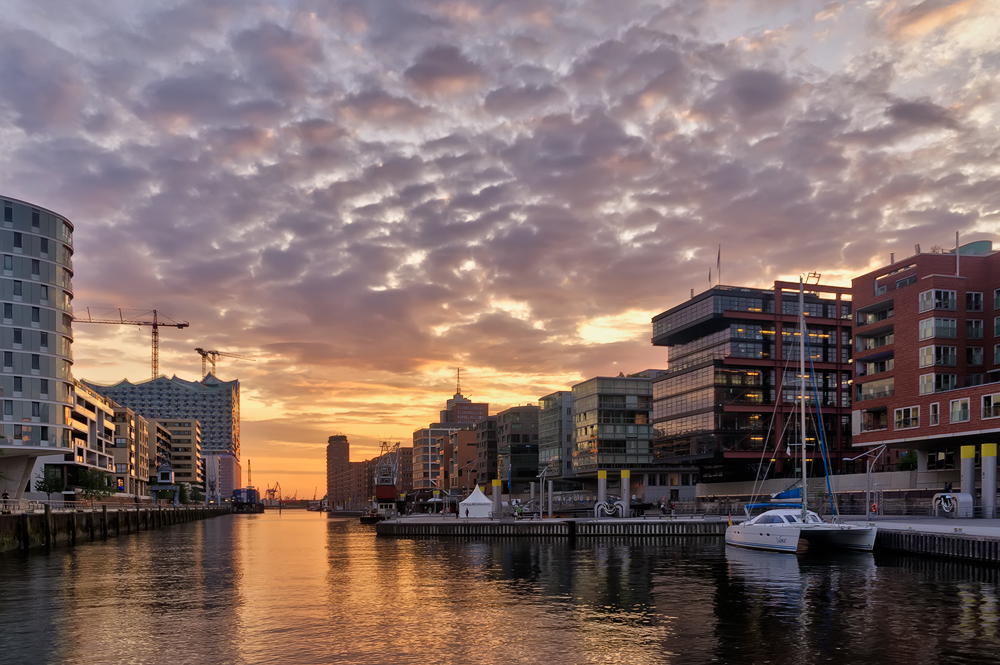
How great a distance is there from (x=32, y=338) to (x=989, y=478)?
125006mm

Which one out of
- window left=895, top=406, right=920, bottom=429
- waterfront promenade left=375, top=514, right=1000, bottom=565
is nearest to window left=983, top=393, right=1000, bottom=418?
window left=895, top=406, right=920, bottom=429

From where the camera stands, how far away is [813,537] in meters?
73.9

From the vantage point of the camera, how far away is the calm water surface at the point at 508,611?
3303 cm

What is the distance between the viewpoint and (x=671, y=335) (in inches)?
6983

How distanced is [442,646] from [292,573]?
116ft

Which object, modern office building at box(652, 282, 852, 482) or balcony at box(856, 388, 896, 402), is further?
modern office building at box(652, 282, 852, 482)

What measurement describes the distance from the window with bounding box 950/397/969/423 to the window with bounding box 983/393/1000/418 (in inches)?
115

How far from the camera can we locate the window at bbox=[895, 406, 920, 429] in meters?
110

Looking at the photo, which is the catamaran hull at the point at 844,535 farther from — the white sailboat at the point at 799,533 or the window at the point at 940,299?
the window at the point at 940,299

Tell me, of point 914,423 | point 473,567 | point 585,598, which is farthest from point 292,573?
point 914,423

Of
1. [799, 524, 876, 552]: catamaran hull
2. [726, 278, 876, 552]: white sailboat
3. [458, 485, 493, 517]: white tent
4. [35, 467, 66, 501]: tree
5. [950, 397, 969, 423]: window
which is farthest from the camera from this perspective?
[35, 467, 66, 501]: tree

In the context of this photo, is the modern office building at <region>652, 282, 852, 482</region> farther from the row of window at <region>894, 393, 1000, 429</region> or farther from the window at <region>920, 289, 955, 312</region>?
the window at <region>920, 289, 955, 312</region>

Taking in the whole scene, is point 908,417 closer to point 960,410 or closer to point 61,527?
point 960,410

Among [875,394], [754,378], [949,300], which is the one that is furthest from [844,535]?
[754,378]
